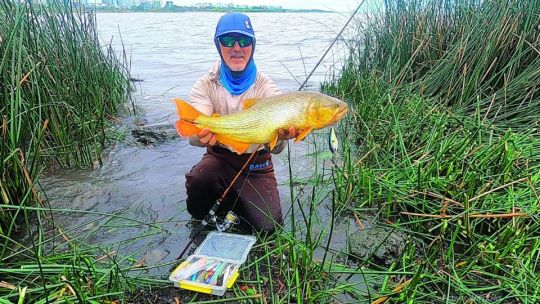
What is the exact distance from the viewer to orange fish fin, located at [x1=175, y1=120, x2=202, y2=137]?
2.86 meters

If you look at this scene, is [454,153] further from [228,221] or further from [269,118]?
[228,221]

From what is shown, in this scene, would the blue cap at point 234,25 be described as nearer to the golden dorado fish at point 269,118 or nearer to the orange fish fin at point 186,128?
the golden dorado fish at point 269,118

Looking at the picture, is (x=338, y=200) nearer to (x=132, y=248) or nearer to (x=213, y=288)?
(x=213, y=288)

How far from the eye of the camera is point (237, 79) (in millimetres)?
3529

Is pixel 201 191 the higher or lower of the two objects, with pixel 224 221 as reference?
higher

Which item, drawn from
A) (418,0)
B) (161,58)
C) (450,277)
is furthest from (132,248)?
(161,58)

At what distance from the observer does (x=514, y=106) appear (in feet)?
15.6

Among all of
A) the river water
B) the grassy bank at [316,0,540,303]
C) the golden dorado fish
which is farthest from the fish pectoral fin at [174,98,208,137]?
the grassy bank at [316,0,540,303]

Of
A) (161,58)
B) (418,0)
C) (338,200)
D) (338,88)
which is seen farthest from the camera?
(161,58)

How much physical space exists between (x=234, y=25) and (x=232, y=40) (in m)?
0.12

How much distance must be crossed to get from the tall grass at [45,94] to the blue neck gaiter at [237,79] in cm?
142

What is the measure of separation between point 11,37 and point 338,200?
2749mm

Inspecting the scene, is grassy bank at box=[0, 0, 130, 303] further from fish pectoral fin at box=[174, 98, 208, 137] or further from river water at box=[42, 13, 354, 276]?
fish pectoral fin at box=[174, 98, 208, 137]

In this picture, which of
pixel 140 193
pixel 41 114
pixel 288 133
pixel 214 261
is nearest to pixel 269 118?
pixel 288 133
